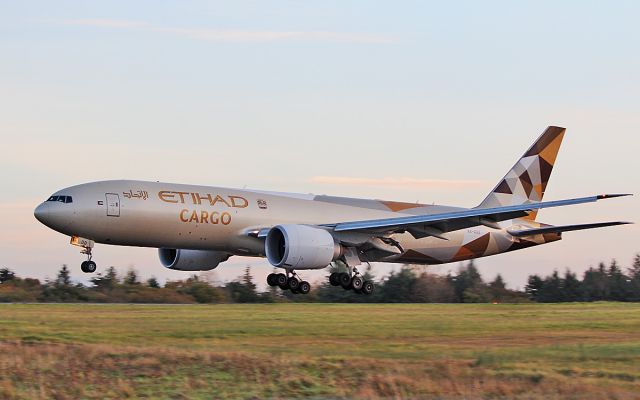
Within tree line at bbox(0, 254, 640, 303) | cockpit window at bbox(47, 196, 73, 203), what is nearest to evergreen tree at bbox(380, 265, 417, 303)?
tree line at bbox(0, 254, 640, 303)

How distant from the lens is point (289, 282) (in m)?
43.2

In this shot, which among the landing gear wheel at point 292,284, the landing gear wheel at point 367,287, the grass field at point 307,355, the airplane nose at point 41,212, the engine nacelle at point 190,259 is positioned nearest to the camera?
the grass field at point 307,355

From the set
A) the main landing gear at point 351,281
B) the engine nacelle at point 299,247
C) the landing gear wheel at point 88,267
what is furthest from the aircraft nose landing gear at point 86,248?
the main landing gear at point 351,281

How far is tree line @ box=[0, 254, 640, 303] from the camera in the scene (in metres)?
49.0

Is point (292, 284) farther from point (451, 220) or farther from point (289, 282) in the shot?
point (451, 220)

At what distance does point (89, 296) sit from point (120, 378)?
23858mm

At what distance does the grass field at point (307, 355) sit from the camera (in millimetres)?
23594

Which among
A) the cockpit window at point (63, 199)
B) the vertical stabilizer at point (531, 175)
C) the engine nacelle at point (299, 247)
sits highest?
the vertical stabilizer at point (531, 175)

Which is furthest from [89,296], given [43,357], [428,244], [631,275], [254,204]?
[631,275]

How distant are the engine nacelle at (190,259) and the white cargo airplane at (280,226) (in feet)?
0.13

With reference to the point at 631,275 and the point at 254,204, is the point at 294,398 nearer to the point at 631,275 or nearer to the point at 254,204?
the point at 254,204

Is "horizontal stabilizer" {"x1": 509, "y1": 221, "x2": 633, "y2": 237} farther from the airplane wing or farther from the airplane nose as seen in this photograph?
the airplane nose

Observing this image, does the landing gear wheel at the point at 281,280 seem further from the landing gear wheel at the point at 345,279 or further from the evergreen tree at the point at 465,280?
the evergreen tree at the point at 465,280

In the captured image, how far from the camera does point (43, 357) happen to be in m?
26.4
